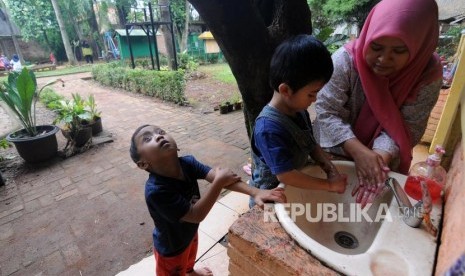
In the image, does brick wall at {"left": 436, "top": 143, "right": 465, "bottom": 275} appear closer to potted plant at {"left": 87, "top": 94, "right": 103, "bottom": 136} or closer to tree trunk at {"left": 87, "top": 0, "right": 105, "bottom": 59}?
potted plant at {"left": 87, "top": 94, "right": 103, "bottom": 136}

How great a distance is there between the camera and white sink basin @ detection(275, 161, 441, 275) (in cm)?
88

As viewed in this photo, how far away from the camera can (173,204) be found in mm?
1274

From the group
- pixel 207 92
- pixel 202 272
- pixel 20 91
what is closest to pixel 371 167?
pixel 202 272

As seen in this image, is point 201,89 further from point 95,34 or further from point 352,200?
point 95,34

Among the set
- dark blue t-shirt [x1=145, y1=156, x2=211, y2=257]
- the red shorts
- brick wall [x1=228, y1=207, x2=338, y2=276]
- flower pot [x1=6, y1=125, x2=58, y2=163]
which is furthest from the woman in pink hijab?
flower pot [x1=6, y1=125, x2=58, y2=163]

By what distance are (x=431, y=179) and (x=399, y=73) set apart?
0.54 meters

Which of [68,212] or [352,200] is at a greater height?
[352,200]

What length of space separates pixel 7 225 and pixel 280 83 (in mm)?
3538

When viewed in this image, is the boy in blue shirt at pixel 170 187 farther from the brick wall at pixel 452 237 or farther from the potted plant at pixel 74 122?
the potted plant at pixel 74 122

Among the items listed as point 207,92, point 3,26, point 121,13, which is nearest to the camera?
point 207,92

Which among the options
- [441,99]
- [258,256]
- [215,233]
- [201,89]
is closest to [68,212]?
[215,233]

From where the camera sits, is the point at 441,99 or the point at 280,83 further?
the point at 441,99

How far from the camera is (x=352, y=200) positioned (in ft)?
4.70

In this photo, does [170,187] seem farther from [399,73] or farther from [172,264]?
[399,73]
